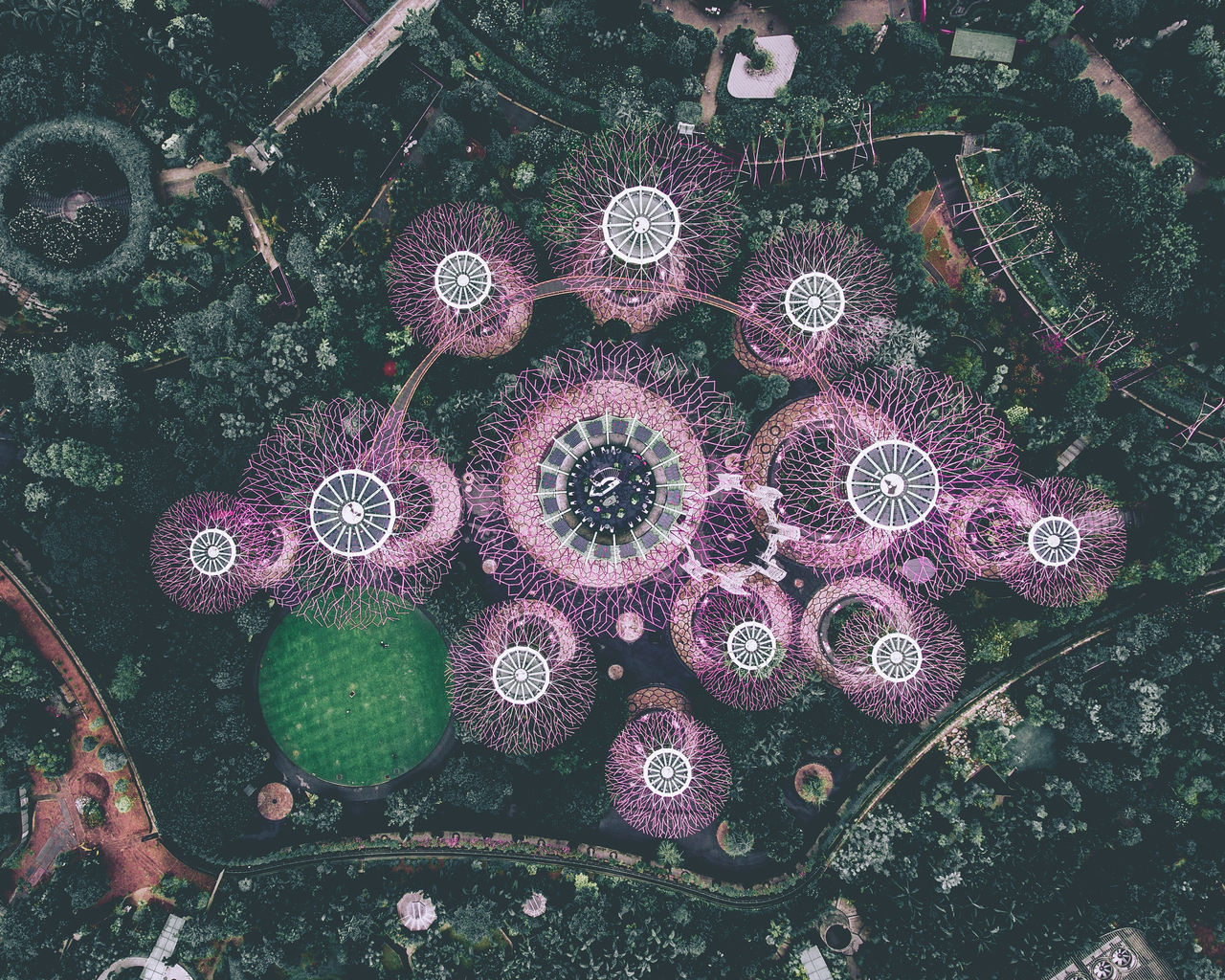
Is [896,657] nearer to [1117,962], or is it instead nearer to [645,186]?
[1117,962]

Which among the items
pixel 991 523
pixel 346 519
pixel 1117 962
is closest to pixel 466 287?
pixel 346 519

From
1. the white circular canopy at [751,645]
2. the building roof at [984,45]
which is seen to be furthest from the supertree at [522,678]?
the building roof at [984,45]

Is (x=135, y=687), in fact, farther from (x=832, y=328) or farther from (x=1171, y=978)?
(x=1171, y=978)

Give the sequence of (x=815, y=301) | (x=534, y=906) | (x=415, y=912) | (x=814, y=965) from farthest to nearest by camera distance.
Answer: (x=415, y=912) → (x=534, y=906) → (x=814, y=965) → (x=815, y=301)

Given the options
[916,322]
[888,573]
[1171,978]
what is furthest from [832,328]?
[1171,978]

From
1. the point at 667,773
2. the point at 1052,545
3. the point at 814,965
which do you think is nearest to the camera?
the point at 667,773

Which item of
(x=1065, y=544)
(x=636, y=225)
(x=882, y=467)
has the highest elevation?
(x=636, y=225)

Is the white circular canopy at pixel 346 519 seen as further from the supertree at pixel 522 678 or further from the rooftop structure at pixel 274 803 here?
the rooftop structure at pixel 274 803
